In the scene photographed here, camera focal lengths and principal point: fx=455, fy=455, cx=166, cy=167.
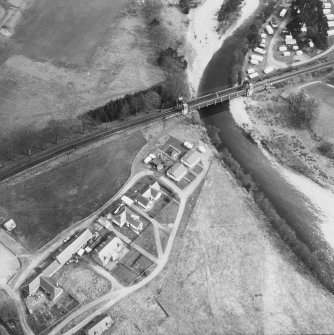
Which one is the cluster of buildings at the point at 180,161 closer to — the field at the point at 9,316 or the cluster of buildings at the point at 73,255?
the cluster of buildings at the point at 73,255

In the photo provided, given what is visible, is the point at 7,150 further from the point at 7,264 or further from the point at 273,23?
the point at 273,23

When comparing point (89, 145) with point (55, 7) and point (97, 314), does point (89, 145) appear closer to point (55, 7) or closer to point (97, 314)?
point (97, 314)

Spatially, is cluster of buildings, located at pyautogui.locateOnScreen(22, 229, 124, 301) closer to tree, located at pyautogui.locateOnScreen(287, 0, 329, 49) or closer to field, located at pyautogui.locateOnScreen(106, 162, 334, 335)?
field, located at pyautogui.locateOnScreen(106, 162, 334, 335)

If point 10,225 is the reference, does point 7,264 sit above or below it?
below

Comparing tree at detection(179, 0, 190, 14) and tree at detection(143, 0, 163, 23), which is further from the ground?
tree at detection(143, 0, 163, 23)

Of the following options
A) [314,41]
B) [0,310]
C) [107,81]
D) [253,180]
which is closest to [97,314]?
[0,310]

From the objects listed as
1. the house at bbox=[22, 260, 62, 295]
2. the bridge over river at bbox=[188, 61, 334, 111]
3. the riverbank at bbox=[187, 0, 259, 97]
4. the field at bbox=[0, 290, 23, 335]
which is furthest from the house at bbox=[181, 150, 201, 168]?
the field at bbox=[0, 290, 23, 335]

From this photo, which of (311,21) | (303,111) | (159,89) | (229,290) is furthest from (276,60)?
(229,290)

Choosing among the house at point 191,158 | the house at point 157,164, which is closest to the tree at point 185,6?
the house at point 191,158
